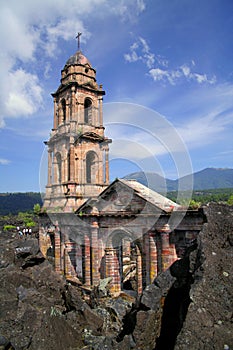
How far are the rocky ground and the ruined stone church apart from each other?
342 cm

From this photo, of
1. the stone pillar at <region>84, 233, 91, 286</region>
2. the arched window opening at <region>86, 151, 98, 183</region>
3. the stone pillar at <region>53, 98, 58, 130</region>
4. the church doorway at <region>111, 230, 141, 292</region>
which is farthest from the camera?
the stone pillar at <region>53, 98, 58, 130</region>

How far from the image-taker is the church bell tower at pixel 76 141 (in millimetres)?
21094

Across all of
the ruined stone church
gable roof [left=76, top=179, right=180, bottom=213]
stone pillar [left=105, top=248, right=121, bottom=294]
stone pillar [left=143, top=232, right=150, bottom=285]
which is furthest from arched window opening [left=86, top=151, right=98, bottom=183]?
stone pillar [left=143, top=232, right=150, bottom=285]

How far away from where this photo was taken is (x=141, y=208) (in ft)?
50.2

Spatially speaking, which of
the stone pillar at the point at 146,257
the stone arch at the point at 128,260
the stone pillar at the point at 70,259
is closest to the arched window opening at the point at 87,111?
the stone pillar at the point at 70,259

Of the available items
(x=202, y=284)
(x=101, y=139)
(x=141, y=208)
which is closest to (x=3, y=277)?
(x=141, y=208)

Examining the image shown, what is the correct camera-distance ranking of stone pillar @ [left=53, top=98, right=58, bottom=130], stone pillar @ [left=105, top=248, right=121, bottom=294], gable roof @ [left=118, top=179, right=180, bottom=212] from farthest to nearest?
1. stone pillar @ [left=53, top=98, right=58, bottom=130]
2. stone pillar @ [left=105, top=248, right=121, bottom=294]
3. gable roof @ [left=118, top=179, right=180, bottom=212]

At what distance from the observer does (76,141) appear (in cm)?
2136

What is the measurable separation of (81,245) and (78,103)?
39.9ft

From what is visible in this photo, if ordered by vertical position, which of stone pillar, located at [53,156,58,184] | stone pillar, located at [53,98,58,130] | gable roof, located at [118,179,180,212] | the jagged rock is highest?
stone pillar, located at [53,98,58,130]

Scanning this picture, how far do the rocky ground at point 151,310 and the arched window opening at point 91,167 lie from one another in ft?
32.8

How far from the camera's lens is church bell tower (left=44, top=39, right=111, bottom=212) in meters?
21.1

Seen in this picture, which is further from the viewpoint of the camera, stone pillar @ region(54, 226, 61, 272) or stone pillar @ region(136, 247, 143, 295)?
stone pillar @ region(54, 226, 61, 272)

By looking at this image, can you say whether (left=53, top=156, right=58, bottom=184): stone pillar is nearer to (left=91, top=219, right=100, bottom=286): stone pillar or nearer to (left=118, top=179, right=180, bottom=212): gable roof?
(left=91, top=219, right=100, bottom=286): stone pillar
